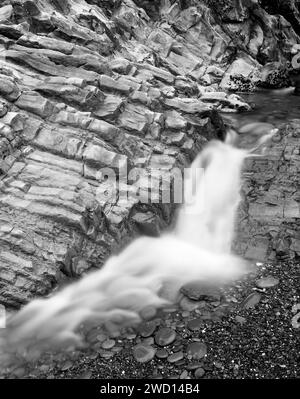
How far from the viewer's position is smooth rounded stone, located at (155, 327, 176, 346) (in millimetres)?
13203

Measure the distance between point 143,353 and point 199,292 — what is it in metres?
3.42

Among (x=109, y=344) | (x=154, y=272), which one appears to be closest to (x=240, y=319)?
(x=154, y=272)

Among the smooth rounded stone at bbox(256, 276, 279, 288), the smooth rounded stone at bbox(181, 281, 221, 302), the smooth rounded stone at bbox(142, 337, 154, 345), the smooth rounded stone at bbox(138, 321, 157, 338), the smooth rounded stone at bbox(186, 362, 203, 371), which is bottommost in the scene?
the smooth rounded stone at bbox(186, 362, 203, 371)

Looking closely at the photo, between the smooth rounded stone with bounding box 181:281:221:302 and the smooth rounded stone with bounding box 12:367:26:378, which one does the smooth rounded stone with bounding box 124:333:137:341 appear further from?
the smooth rounded stone with bounding box 12:367:26:378

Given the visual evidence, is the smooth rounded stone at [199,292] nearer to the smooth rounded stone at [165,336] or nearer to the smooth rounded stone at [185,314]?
the smooth rounded stone at [185,314]

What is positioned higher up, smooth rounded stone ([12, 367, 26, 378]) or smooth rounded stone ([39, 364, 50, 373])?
smooth rounded stone ([39, 364, 50, 373])

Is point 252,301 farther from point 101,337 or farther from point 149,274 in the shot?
point 101,337

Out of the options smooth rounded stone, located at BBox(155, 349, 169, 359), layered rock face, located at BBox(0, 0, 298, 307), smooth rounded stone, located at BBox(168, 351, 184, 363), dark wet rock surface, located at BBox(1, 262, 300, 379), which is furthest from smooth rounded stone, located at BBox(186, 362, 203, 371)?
layered rock face, located at BBox(0, 0, 298, 307)

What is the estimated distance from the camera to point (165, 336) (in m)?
13.4

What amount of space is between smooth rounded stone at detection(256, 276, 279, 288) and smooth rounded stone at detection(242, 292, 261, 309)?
1.80 ft

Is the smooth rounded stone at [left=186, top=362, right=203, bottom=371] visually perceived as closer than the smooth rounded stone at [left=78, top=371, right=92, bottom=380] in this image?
Yes

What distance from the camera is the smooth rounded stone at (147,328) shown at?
13617mm

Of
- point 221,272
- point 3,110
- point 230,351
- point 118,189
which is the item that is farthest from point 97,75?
point 230,351
